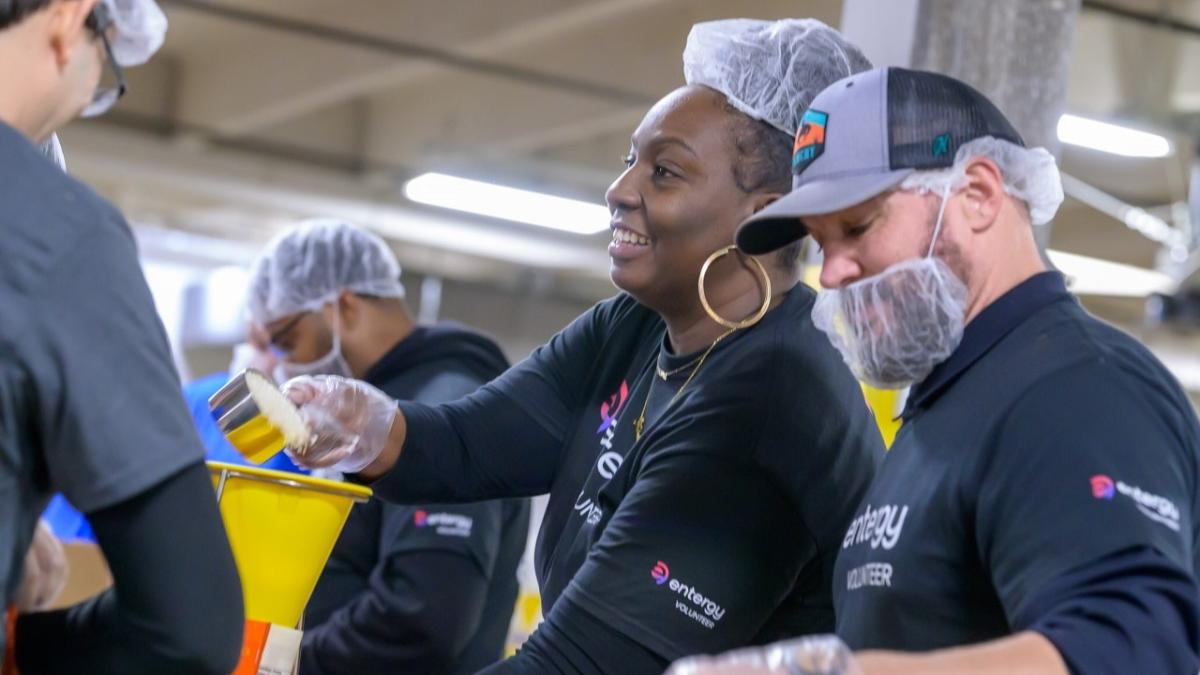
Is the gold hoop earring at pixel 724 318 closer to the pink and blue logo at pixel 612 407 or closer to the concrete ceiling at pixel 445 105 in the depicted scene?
the pink and blue logo at pixel 612 407

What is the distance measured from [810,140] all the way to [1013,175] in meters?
0.22

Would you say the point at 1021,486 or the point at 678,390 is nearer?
the point at 1021,486

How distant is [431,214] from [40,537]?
36.4ft

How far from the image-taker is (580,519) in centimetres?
223

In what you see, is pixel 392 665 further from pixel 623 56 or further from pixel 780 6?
pixel 623 56

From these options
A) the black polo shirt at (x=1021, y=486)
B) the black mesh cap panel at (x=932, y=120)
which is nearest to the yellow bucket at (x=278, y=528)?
the black polo shirt at (x=1021, y=486)

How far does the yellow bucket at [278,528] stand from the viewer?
203 centimetres

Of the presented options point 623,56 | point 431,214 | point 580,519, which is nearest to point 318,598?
point 580,519

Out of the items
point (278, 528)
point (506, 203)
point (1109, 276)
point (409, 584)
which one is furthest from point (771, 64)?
point (1109, 276)

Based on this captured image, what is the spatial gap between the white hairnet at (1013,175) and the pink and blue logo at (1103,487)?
0.40m

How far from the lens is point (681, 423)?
2.09 m

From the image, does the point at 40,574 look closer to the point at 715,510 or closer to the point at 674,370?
the point at 715,510

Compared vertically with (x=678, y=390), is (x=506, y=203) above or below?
below

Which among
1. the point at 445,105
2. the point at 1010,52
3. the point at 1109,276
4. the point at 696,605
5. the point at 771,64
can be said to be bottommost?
the point at 1109,276
